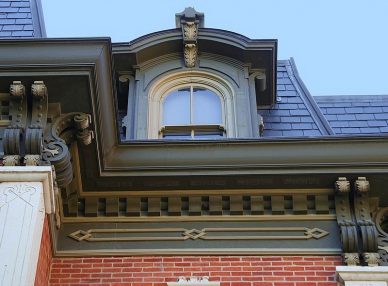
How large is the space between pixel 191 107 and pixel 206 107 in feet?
0.70

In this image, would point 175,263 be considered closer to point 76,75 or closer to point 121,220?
point 121,220

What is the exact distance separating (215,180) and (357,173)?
1.67 m

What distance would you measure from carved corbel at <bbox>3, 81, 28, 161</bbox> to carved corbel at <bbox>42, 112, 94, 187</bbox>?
0.29 metres

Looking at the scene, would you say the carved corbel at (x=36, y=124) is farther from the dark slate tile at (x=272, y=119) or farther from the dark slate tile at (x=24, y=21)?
the dark slate tile at (x=272, y=119)

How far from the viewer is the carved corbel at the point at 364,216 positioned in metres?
10.5

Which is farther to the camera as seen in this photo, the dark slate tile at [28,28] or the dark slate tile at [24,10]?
the dark slate tile at [24,10]

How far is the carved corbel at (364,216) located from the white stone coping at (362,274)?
1.19ft

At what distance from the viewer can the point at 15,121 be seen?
10141 millimetres

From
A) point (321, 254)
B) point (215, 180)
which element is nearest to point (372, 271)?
point (321, 254)

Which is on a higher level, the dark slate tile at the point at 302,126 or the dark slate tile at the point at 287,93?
the dark slate tile at the point at 287,93

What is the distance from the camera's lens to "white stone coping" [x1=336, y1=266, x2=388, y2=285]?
10.1 metres

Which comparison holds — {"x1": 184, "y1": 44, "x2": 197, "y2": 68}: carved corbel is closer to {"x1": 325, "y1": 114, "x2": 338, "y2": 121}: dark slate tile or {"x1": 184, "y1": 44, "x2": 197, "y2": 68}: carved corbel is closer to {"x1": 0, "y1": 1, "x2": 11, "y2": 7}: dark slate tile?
{"x1": 325, "y1": 114, "x2": 338, "y2": 121}: dark slate tile

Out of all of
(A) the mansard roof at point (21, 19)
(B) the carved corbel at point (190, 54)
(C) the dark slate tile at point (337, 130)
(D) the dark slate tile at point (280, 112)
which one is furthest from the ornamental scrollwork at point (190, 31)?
(C) the dark slate tile at point (337, 130)

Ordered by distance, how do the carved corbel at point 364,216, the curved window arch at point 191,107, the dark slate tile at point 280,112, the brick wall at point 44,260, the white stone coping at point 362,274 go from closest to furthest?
the brick wall at point 44,260 → the white stone coping at point 362,274 → the carved corbel at point 364,216 → the curved window arch at point 191,107 → the dark slate tile at point 280,112
